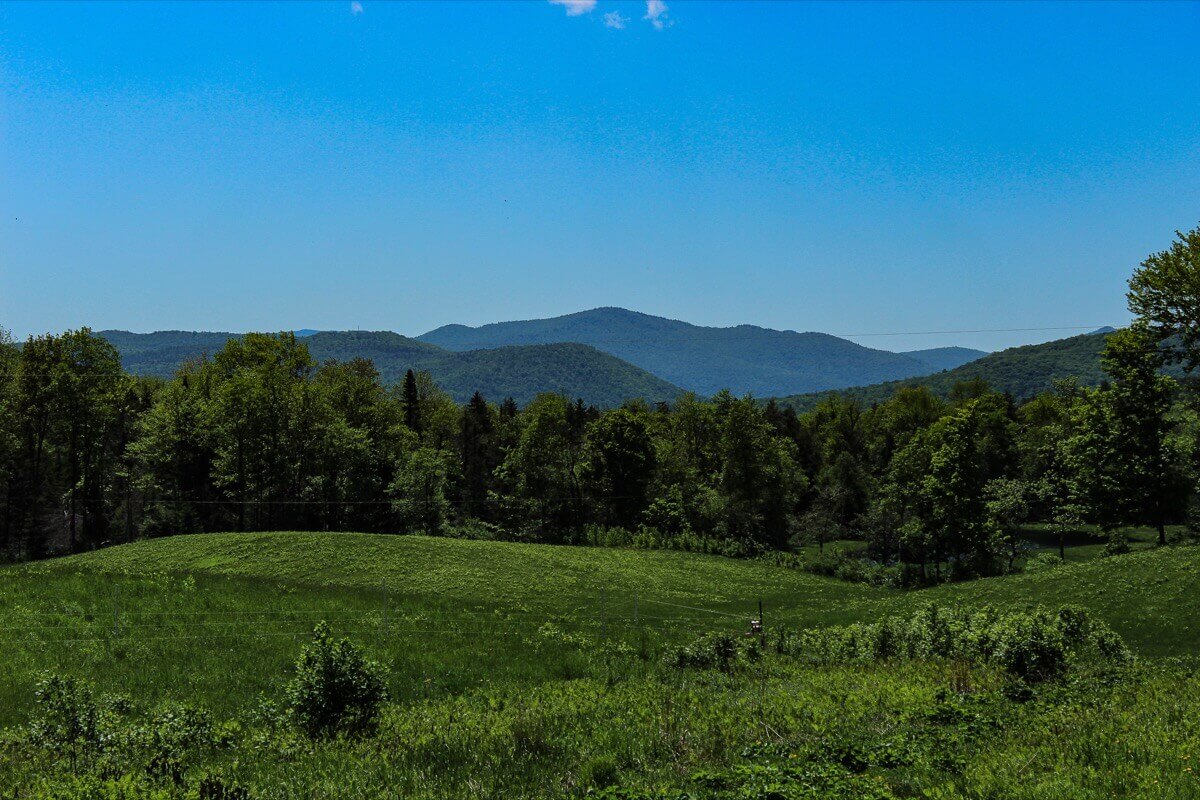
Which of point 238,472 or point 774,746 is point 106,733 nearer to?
point 774,746

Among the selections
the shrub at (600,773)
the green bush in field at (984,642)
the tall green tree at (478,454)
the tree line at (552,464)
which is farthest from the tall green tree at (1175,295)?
the tall green tree at (478,454)

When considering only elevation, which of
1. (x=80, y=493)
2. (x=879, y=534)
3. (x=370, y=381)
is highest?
(x=370, y=381)

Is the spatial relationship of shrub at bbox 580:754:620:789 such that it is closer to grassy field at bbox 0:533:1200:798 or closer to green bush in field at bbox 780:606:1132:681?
grassy field at bbox 0:533:1200:798

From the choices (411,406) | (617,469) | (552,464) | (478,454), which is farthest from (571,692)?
(478,454)

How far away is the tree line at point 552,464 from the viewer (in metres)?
66.5

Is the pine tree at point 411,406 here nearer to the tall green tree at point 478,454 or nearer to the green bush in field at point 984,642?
the tall green tree at point 478,454

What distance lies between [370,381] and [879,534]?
60.8 metres

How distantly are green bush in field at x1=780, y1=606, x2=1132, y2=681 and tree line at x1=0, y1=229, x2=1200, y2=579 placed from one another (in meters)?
34.8

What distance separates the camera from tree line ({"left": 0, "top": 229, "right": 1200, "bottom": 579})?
66500 millimetres

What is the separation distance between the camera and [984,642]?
21.7 meters

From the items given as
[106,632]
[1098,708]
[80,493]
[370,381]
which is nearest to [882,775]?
[1098,708]

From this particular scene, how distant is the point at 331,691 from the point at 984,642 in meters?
16.8

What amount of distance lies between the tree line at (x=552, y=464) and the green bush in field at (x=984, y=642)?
114 feet

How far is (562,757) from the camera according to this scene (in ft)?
43.3
